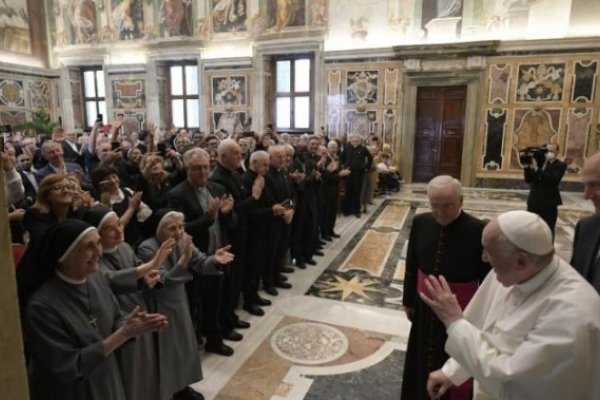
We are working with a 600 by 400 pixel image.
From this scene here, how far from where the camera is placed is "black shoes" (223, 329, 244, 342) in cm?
410

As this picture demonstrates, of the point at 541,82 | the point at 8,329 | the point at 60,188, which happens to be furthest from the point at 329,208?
the point at 541,82

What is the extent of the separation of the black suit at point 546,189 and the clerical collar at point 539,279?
5053mm

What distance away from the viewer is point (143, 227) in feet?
10.9

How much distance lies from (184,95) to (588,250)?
611 inches

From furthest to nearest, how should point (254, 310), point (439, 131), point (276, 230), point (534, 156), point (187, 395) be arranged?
point (439, 131)
point (534, 156)
point (276, 230)
point (254, 310)
point (187, 395)

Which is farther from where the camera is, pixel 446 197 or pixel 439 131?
pixel 439 131

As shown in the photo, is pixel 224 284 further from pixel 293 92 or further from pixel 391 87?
pixel 293 92

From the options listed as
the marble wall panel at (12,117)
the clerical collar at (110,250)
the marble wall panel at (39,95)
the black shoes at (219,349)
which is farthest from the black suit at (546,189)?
the marble wall panel at (39,95)

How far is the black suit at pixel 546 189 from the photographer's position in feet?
20.0

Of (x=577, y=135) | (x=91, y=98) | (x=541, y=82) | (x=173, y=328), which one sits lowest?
(x=173, y=328)

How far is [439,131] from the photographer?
43.8 ft

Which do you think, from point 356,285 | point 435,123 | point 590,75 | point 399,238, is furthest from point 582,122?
point 356,285

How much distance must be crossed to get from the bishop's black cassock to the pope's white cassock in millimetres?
753

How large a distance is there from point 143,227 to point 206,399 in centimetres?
142
